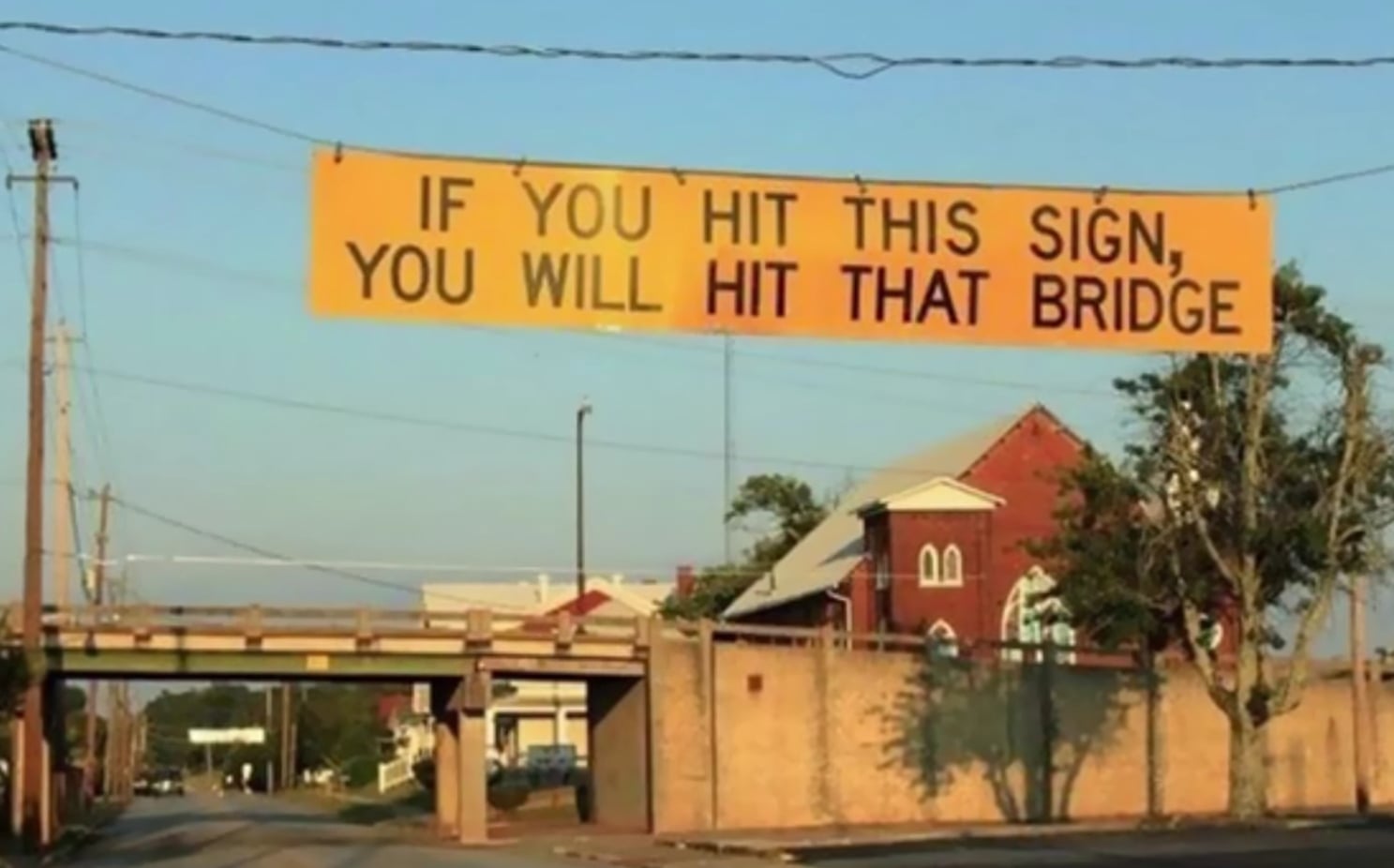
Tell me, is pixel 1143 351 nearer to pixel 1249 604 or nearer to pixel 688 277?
→ pixel 688 277

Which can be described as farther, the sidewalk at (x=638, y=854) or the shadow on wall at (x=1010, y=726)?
the shadow on wall at (x=1010, y=726)

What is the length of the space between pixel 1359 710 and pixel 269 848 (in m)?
28.1

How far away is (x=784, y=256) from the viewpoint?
→ 14836 millimetres

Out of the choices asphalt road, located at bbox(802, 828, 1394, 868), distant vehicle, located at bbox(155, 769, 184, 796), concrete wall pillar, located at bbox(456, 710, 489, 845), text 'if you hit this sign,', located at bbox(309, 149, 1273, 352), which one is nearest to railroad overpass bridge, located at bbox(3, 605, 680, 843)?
concrete wall pillar, located at bbox(456, 710, 489, 845)

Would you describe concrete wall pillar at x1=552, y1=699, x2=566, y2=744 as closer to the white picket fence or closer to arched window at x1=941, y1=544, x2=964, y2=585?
the white picket fence

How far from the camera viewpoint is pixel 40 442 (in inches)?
1891

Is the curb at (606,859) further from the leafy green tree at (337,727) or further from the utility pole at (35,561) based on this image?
the leafy green tree at (337,727)

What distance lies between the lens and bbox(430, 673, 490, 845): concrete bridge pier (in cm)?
5434

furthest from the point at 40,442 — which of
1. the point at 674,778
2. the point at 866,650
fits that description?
the point at 866,650

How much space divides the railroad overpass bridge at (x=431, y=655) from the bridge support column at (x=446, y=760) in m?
0.11

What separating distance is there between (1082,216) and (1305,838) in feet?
93.9

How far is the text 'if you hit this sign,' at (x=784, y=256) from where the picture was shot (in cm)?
1440

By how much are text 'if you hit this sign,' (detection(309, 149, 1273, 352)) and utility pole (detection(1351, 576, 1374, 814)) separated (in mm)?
42311

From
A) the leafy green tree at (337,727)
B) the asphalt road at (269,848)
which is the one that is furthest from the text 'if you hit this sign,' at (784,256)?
the leafy green tree at (337,727)
